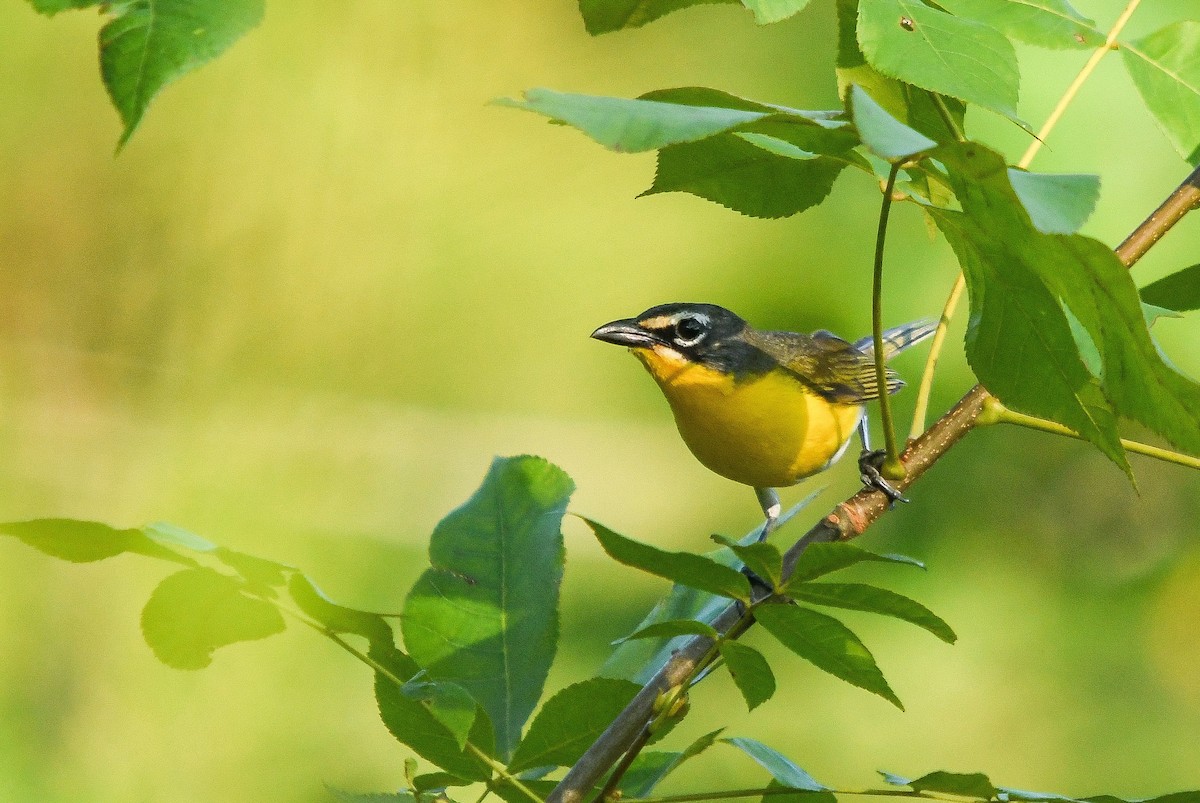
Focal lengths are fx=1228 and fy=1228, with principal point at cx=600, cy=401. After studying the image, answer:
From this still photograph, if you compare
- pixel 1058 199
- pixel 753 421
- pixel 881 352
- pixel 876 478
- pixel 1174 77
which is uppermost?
pixel 1174 77

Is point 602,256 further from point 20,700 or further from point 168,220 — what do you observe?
point 20,700

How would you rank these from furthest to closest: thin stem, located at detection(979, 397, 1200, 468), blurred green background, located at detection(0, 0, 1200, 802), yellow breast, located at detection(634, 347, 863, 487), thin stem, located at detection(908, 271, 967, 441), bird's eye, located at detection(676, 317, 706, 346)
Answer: blurred green background, located at detection(0, 0, 1200, 802)
bird's eye, located at detection(676, 317, 706, 346)
yellow breast, located at detection(634, 347, 863, 487)
thin stem, located at detection(908, 271, 967, 441)
thin stem, located at detection(979, 397, 1200, 468)

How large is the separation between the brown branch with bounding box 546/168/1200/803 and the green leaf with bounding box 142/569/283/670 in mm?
299

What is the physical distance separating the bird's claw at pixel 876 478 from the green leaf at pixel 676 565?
30 cm

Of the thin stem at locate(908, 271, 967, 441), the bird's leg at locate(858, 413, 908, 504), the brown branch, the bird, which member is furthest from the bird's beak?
the brown branch

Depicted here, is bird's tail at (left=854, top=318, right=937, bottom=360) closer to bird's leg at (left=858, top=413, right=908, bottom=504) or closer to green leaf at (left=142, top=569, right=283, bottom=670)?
bird's leg at (left=858, top=413, right=908, bottom=504)

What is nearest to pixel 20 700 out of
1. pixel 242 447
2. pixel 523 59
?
pixel 242 447

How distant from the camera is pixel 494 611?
1170 mm

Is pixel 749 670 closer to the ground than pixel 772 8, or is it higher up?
closer to the ground

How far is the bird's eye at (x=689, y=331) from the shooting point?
2.54 m

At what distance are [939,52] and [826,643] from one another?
0.48 meters

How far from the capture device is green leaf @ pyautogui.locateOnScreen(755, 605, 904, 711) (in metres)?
0.98

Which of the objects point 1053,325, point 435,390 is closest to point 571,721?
point 1053,325

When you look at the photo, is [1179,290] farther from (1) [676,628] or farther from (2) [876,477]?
(1) [676,628]
